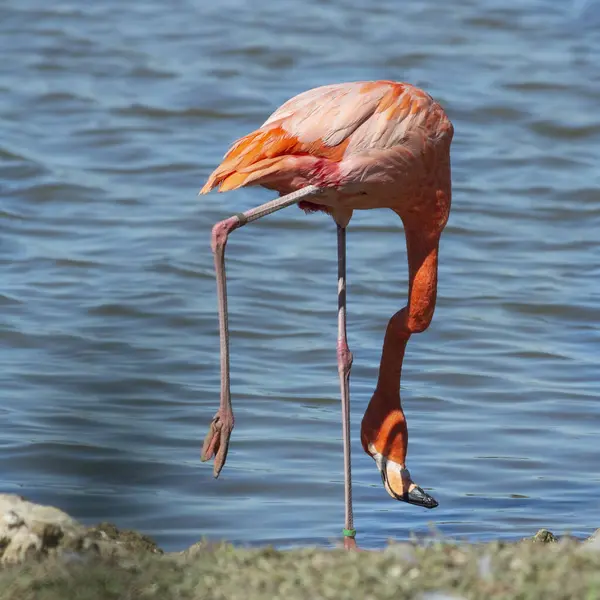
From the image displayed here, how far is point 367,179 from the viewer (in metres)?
Result: 5.45

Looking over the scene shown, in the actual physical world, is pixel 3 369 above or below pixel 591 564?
below

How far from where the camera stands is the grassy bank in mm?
3510

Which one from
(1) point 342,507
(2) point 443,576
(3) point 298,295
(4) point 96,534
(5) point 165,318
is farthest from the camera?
(3) point 298,295

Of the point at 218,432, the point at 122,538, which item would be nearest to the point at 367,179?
the point at 218,432

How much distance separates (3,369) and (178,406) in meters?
1.00

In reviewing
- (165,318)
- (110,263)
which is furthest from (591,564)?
(110,263)


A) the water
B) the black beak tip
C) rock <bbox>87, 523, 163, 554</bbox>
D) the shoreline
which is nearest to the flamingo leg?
the water

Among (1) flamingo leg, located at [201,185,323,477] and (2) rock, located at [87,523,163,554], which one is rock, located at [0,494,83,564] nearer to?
(2) rock, located at [87,523,163,554]

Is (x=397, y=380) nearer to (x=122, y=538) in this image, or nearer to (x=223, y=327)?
(x=223, y=327)

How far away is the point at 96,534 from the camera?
4.11m

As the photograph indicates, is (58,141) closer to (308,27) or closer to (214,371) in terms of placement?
(308,27)

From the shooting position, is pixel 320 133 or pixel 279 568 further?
pixel 320 133

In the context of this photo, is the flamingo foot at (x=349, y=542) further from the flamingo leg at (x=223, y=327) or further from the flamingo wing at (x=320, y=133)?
the flamingo wing at (x=320, y=133)

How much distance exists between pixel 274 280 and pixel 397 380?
413cm
